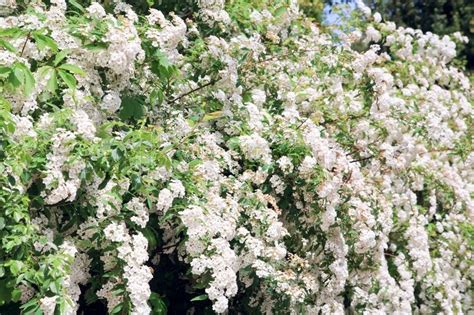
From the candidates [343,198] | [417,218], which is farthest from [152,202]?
[417,218]

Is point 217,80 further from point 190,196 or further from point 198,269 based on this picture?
point 198,269

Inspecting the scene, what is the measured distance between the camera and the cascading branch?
2.79m

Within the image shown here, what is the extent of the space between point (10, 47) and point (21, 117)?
254mm

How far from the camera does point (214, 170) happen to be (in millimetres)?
3570

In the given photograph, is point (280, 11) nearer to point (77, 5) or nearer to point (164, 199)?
point (77, 5)

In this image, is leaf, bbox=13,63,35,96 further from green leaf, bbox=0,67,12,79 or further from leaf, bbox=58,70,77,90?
leaf, bbox=58,70,77,90

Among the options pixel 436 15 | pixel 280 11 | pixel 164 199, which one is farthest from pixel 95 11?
pixel 436 15

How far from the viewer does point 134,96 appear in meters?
3.54

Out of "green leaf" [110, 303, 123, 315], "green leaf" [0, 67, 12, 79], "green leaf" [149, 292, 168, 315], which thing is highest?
"green leaf" [0, 67, 12, 79]

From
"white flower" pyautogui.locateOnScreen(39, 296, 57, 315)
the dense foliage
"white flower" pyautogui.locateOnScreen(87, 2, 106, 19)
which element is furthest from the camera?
the dense foliage

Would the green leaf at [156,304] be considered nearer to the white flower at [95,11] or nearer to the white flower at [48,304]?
the white flower at [48,304]

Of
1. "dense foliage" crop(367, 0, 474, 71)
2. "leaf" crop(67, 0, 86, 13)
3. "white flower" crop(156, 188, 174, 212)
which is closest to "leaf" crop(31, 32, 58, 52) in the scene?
"leaf" crop(67, 0, 86, 13)

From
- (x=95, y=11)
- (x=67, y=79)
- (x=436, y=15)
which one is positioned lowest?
(x=67, y=79)

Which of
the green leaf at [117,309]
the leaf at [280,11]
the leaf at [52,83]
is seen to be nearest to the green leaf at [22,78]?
the leaf at [52,83]
